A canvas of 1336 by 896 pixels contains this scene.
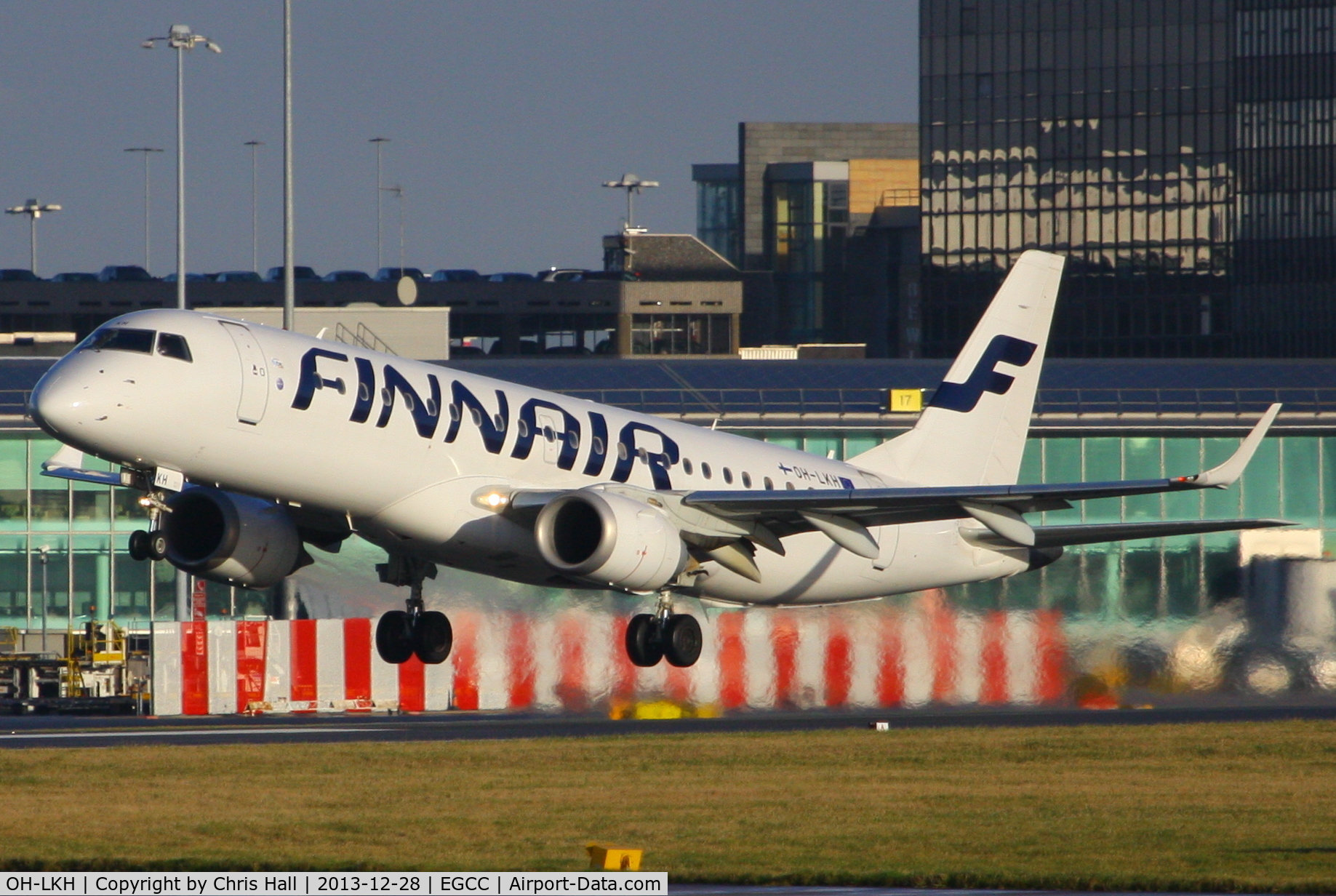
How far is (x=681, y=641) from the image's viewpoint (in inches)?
1528

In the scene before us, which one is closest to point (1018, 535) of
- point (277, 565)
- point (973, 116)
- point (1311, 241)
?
point (277, 565)

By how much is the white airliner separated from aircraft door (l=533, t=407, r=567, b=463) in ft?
0.14

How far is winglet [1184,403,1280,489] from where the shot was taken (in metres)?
34.3

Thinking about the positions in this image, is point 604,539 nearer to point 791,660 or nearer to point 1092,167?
point 791,660

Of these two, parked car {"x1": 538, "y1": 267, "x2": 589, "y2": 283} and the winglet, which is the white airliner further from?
parked car {"x1": 538, "y1": 267, "x2": 589, "y2": 283}

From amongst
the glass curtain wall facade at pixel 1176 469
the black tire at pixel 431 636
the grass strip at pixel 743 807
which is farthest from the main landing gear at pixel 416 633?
the glass curtain wall facade at pixel 1176 469

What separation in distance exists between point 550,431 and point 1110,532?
1249cm

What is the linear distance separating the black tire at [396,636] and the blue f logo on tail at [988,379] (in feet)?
46.8

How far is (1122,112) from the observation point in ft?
597

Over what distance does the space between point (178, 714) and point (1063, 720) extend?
25090mm

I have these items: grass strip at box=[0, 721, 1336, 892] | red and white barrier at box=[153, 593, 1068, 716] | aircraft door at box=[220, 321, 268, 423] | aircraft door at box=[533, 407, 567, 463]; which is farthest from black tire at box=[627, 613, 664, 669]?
red and white barrier at box=[153, 593, 1068, 716]

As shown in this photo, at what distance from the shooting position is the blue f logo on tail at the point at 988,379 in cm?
4862

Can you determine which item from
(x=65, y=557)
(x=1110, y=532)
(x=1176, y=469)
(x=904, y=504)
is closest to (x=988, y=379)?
(x=1110, y=532)

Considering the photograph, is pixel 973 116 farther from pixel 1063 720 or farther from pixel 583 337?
pixel 1063 720
